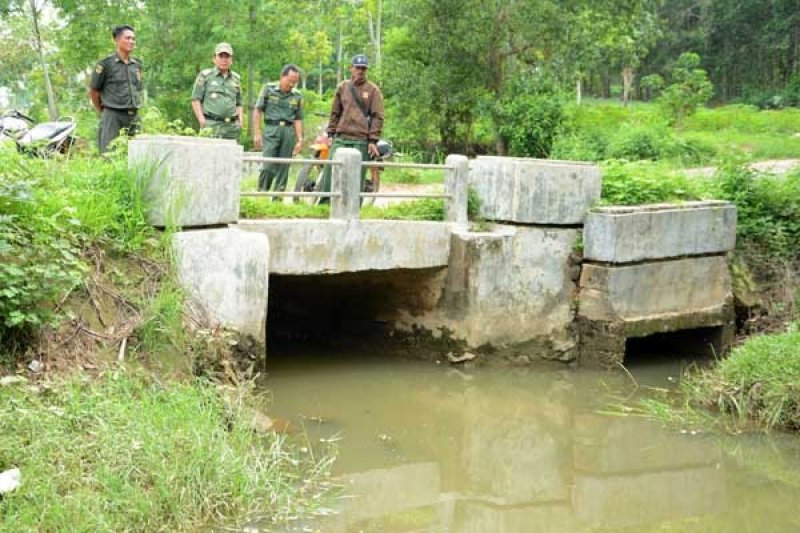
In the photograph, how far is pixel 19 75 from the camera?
30.0m

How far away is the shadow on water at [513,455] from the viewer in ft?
22.5

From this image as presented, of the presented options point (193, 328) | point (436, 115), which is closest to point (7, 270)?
point (193, 328)

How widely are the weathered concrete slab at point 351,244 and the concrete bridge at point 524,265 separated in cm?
1

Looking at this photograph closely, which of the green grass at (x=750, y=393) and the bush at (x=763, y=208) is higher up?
the bush at (x=763, y=208)

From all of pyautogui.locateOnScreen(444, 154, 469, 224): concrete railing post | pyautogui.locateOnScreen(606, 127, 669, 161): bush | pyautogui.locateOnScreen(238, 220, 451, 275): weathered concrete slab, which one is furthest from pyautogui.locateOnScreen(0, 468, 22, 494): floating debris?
pyautogui.locateOnScreen(606, 127, 669, 161): bush

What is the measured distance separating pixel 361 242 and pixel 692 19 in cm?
3883

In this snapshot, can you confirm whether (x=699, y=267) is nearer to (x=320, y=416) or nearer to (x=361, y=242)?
(x=361, y=242)

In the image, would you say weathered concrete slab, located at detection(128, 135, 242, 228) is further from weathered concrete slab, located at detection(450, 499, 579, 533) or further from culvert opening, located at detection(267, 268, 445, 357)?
weathered concrete slab, located at detection(450, 499, 579, 533)

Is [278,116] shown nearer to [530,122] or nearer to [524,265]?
[524,265]

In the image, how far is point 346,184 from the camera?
31.7ft

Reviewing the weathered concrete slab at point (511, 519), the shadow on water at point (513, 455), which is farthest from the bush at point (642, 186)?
the weathered concrete slab at point (511, 519)

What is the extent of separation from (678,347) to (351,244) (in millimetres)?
4367

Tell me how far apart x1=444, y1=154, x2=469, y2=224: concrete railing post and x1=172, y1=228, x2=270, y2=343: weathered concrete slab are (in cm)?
251

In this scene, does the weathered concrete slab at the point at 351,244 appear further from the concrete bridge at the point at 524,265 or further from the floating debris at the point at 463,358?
the floating debris at the point at 463,358
